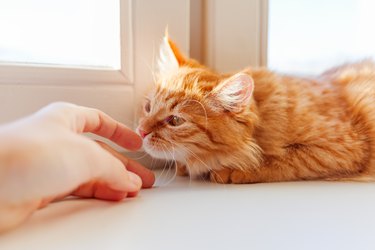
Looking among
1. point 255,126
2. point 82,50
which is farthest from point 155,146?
point 82,50

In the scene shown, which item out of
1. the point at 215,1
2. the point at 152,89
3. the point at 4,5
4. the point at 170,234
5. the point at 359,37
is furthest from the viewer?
the point at 359,37

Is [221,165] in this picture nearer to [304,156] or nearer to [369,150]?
[304,156]

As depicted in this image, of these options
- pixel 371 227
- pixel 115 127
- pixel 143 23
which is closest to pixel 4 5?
pixel 143 23

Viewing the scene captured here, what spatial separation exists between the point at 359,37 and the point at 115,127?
1.23 metres

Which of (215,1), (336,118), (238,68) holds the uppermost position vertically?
(215,1)

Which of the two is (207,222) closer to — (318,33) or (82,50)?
(82,50)

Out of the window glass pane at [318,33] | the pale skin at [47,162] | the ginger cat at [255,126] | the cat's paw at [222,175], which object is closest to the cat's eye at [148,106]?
the ginger cat at [255,126]

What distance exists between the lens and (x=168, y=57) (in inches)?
48.3

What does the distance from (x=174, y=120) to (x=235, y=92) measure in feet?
0.61

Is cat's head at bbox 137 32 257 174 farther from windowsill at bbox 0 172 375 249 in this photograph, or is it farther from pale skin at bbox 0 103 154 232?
pale skin at bbox 0 103 154 232

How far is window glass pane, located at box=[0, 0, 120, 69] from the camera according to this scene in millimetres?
1081

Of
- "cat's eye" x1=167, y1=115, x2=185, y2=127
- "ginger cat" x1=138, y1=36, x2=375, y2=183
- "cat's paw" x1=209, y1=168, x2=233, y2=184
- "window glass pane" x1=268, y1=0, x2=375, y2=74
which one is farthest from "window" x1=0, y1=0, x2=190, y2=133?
"window glass pane" x1=268, y1=0, x2=375, y2=74

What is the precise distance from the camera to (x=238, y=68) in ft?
4.94

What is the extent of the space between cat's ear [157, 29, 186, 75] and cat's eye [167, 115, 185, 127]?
21 cm
